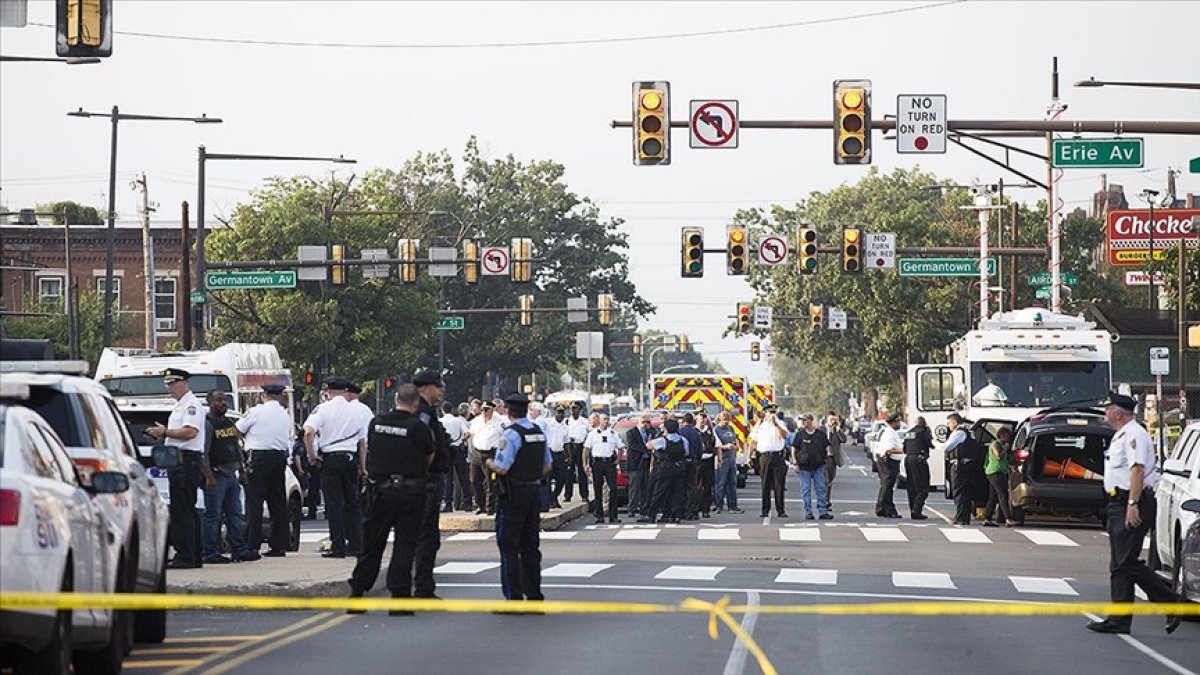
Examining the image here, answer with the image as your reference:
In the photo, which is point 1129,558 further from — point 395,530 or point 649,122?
point 649,122

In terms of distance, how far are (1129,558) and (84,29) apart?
10.3m

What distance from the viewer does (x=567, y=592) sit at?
65.5 ft

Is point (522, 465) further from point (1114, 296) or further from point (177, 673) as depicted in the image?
point (1114, 296)

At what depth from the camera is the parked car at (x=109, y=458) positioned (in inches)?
523

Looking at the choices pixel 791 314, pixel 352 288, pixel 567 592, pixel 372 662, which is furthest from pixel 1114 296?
pixel 372 662

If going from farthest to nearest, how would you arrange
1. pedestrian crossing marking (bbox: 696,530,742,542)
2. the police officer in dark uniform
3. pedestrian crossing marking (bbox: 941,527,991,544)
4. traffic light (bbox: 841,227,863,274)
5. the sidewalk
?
traffic light (bbox: 841,227,863,274), pedestrian crossing marking (bbox: 696,530,742,542), pedestrian crossing marking (bbox: 941,527,991,544), the sidewalk, the police officer in dark uniform

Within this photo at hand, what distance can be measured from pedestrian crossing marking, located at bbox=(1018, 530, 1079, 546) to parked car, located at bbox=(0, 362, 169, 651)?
17080 millimetres

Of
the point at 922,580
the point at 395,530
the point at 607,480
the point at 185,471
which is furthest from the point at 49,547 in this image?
the point at 607,480

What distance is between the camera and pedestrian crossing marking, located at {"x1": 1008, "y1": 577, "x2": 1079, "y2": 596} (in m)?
20.8

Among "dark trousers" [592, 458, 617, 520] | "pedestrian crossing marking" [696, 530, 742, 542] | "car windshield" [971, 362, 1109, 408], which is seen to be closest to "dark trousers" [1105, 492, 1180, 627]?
"pedestrian crossing marking" [696, 530, 742, 542]

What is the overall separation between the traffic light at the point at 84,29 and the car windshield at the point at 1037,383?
73.3 feet

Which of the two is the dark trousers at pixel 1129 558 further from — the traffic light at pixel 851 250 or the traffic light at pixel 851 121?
the traffic light at pixel 851 250

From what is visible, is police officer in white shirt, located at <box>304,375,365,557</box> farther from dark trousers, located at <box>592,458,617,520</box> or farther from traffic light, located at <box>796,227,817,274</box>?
traffic light, located at <box>796,227,817,274</box>

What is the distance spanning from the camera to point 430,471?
17.7 metres
